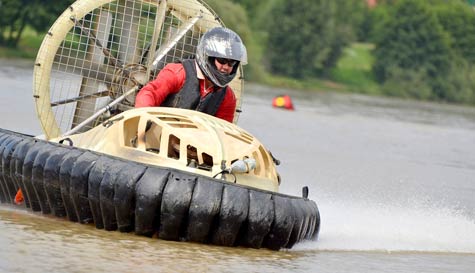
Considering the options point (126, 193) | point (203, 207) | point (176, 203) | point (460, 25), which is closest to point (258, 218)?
point (203, 207)

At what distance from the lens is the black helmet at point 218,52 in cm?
847

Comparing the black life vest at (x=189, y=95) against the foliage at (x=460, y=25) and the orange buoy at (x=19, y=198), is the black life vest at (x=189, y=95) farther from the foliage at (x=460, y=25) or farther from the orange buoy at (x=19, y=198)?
the foliage at (x=460, y=25)

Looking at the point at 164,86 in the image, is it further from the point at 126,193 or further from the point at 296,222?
the point at 296,222

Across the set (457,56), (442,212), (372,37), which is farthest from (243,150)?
(372,37)

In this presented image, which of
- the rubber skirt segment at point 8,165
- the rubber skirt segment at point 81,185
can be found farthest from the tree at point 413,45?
the rubber skirt segment at point 81,185

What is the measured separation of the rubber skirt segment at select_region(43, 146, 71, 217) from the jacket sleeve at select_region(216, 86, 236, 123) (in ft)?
4.74

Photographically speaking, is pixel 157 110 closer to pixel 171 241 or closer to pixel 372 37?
pixel 171 241

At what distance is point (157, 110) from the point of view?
8.10 meters

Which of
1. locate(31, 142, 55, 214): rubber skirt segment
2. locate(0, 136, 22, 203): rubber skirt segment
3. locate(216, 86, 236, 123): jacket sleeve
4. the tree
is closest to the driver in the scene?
locate(216, 86, 236, 123): jacket sleeve

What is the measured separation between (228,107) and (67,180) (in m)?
1.72

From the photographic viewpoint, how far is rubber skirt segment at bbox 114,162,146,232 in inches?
289

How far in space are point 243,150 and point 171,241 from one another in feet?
2.93

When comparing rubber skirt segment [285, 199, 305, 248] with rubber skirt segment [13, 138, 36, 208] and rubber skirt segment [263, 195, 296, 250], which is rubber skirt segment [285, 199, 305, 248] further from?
rubber skirt segment [13, 138, 36, 208]

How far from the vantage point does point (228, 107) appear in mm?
9031
